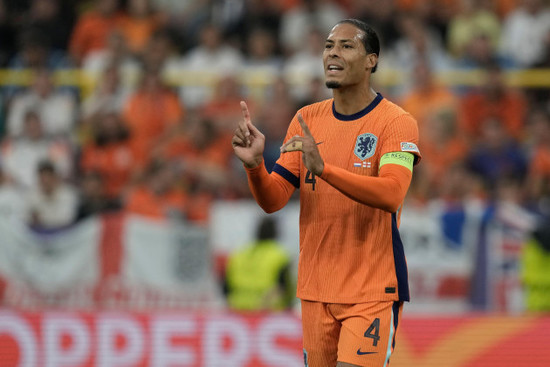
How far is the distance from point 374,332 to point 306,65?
298 inches

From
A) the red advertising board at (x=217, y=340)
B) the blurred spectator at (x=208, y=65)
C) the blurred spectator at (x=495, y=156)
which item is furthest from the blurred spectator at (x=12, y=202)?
the blurred spectator at (x=495, y=156)

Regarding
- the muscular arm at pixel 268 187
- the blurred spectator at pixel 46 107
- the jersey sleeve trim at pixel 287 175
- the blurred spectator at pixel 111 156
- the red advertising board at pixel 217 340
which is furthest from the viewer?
the blurred spectator at pixel 46 107

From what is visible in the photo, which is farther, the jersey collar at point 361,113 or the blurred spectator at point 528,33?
the blurred spectator at point 528,33

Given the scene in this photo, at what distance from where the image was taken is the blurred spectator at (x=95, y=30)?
12.8 meters

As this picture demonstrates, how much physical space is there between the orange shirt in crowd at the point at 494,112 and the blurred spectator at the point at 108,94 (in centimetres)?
432

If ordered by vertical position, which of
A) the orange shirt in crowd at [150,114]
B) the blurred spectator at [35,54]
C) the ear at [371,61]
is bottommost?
the ear at [371,61]

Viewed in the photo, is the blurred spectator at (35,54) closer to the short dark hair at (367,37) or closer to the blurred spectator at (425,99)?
the blurred spectator at (425,99)

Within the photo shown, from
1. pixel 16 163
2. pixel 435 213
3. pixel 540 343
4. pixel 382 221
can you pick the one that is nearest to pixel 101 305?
pixel 16 163

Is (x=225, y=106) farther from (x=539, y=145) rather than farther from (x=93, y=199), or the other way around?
(x=539, y=145)

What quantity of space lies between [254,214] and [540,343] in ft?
10.3

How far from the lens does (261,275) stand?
9.15 metres

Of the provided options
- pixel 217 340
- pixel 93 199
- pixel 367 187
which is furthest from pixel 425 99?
pixel 367 187

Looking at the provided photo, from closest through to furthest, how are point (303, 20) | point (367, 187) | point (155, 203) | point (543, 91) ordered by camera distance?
point (367, 187), point (155, 203), point (543, 91), point (303, 20)

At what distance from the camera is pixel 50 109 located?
1182 centimetres
